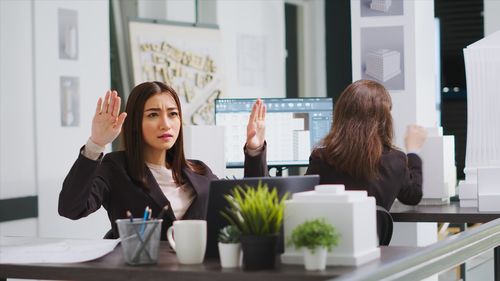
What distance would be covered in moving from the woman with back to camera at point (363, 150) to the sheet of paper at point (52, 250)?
1.25 metres

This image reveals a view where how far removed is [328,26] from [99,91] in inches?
144

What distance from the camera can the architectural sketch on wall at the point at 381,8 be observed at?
5.23 meters

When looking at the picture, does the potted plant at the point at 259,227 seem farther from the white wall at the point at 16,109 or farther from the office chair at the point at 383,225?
the white wall at the point at 16,109

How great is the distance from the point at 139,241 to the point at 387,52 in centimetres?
324

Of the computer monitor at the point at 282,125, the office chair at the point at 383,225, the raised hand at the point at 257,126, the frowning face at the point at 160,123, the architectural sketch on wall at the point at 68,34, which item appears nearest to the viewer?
the raised hand at the point at 257,126

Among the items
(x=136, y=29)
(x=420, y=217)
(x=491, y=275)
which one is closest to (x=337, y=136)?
(x=420, y=217)

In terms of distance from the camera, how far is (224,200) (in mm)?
2352

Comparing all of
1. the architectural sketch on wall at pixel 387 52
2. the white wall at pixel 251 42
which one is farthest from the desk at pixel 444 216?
the white wall at pixel 251 42

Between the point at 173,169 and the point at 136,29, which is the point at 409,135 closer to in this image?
the point at 173,169

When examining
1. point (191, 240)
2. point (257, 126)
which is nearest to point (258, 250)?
point (191, 240)

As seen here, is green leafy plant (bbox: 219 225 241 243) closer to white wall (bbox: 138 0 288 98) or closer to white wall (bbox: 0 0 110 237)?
white wall (bbox: 0 0 110 237)

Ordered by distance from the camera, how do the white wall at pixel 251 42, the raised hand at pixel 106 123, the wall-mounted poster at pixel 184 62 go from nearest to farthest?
1. the raised hand at pixel 106 123
2. the wall-mounted poster at pixel 184 62
3. the white wall at pixel 251 42

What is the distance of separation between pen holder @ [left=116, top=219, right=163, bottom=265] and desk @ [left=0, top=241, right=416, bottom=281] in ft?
0.09

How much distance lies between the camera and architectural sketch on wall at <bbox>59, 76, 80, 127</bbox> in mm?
5484
